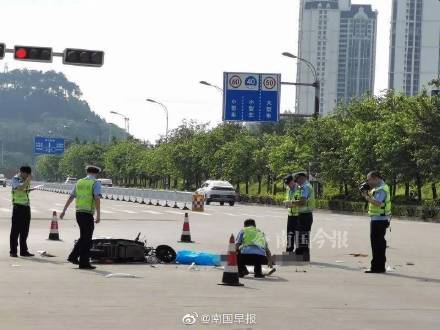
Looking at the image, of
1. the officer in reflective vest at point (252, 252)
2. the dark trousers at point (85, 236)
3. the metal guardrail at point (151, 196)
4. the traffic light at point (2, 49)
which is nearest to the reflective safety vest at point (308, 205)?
the officer in reflective vest at point (252, 252)

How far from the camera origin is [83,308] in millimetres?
10375

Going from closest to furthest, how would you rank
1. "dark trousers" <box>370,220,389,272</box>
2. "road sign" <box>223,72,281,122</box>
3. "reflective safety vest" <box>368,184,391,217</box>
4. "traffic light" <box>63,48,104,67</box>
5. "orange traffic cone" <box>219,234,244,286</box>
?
"orange traffic cone" <box>219,234,244,286</box> → "dark trousers" <box>370,220,389,272</box> → "reflective safety vest" <box>368,184,391,217</box> → "traffic light" <box>63,48,104,67</box> → "road sign" <box>223,72,281,122</box>

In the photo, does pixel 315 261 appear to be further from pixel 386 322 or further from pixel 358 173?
pixel 358 173

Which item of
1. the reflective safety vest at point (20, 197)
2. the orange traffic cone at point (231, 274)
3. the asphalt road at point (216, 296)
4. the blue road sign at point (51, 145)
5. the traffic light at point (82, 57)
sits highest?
the blue road sign at point (51, 145)

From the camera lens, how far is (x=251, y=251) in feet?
48.5

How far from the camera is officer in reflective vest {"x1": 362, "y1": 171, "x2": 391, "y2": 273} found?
1608 centimetres

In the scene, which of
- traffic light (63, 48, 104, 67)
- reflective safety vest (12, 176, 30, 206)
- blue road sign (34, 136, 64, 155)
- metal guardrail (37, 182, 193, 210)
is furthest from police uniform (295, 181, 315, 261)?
blue road sign (34, 136, 64, 155)

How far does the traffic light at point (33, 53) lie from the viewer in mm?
29750

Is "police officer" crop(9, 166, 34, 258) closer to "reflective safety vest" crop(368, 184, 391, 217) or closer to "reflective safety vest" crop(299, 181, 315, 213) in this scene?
"reflective safety vest" crop(299, 181, 315, 213)

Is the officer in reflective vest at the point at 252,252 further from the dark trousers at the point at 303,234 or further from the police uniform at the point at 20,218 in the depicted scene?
the police uniform at the point at 20,218

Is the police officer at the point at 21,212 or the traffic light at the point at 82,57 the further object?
the traffic light at the point at 82,57

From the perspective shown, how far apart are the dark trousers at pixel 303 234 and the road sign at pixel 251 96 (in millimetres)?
28348

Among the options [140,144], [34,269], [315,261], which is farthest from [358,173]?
[140,144]

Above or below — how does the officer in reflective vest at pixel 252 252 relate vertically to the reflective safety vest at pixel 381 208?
below
